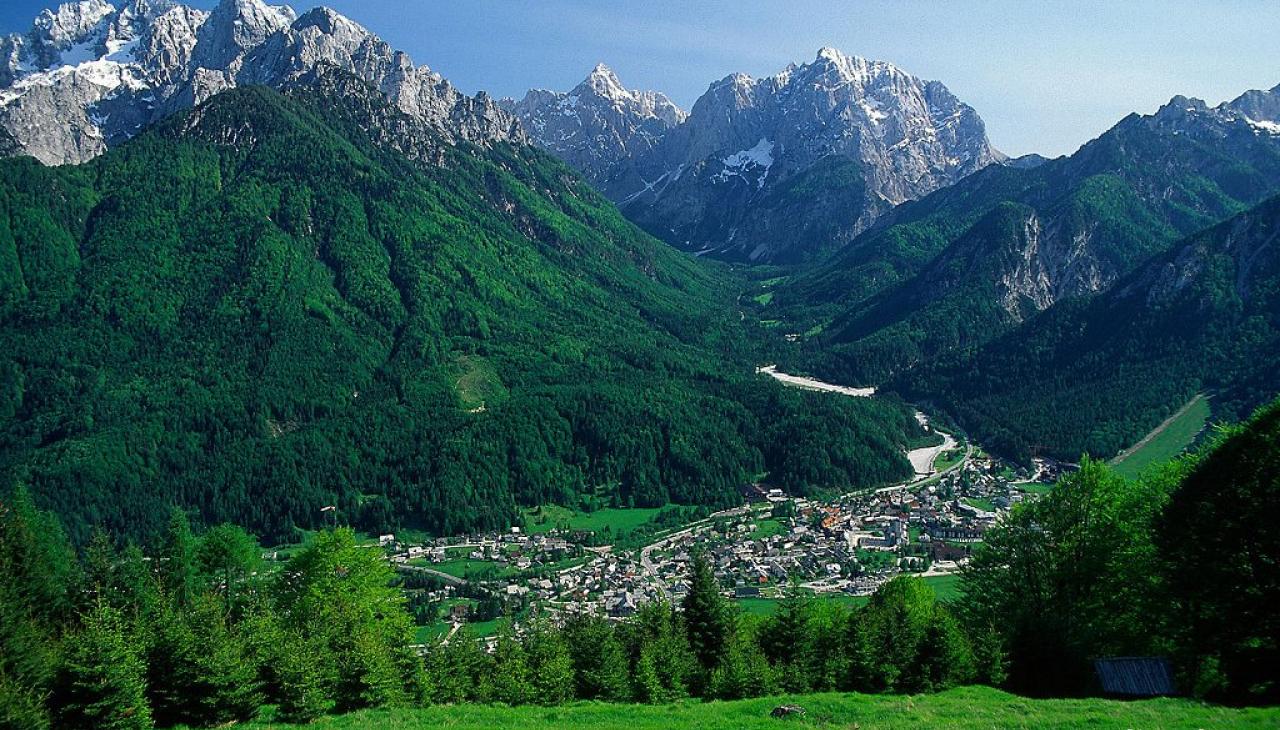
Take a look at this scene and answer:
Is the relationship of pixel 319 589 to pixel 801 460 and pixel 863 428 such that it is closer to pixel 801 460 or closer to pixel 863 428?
pixel 801 460

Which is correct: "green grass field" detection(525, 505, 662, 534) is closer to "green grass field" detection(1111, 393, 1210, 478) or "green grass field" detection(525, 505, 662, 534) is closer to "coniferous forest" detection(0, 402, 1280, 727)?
"coniferous forest" detection(0, 402, 1280, 727)

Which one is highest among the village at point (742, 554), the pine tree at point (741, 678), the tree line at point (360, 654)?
the tree line at point (360, 654)

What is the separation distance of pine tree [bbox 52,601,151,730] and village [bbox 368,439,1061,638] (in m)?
57.4

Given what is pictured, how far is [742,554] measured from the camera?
12075 cm

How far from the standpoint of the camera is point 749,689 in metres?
38.9

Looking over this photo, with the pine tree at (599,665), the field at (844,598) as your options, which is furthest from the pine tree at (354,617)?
the field at (844,598)

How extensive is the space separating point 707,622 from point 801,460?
131512mm

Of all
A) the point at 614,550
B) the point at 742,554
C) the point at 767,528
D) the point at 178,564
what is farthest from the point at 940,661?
the point at 767,528

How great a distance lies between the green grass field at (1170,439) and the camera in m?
154

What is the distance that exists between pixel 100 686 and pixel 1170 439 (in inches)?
7357

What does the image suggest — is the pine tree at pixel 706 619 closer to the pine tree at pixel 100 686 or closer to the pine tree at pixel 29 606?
the pine tree at pixel 100 686

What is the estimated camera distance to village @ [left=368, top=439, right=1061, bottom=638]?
4016 inches

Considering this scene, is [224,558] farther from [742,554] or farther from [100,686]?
[742,554]

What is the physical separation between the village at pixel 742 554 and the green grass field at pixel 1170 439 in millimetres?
14533
